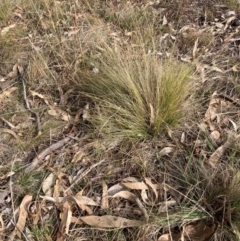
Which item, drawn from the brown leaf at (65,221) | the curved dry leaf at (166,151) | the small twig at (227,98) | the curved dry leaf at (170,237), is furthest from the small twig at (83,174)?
the small twig at (227,98)

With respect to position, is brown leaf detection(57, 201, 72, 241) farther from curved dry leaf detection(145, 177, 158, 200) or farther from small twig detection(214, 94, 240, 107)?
small twig detection(214, 94, 240, 107)

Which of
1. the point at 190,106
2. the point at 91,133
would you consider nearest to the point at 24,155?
the point at 91,133

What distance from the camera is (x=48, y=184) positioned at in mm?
1943

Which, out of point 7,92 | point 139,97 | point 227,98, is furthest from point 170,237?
point 7,92

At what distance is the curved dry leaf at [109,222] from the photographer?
1.70m

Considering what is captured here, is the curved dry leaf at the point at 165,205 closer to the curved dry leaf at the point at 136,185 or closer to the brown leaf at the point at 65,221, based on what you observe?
the curved dry leaf at the point at 136,185

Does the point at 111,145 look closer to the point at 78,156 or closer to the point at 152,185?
the point at 78,156

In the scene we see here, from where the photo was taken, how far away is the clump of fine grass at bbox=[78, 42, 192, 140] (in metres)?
2.07

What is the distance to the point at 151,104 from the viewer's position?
2.07 meters

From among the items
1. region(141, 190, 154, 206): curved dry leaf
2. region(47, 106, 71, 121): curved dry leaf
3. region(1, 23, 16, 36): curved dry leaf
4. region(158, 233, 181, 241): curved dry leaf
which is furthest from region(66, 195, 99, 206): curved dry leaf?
region(1, 23, 16, 36): curved dry leaf

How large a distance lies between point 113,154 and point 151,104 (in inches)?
13.2

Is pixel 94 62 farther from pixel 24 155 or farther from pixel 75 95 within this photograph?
pixel 24 155

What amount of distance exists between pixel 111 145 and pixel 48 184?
38 centimetres

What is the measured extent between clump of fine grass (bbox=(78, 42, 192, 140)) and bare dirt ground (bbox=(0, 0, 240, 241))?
3 cm
